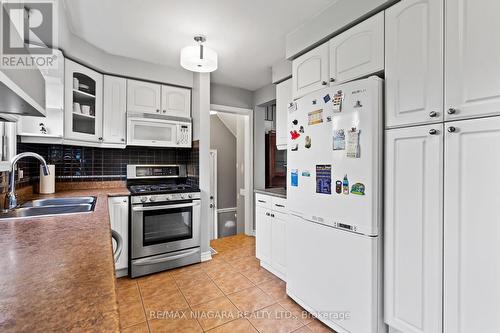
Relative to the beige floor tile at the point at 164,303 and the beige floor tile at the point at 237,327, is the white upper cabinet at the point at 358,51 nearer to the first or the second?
A: the beige floor tile at the point at 237,327

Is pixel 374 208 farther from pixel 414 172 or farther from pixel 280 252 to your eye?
pixel 280 252

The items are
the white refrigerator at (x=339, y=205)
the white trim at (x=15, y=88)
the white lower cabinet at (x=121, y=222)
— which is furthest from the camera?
the white lower cabinet at (x=121, y=222)

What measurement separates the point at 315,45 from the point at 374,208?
138cm

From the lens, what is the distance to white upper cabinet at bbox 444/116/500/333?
1124 millimetres

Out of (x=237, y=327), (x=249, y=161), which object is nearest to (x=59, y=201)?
(x=237, y=327)

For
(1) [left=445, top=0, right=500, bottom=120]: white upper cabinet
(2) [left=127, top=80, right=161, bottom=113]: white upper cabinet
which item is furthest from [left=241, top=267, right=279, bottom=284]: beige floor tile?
(2) [left=127, top=80, right=161, bottom=113]: white upper cabinet

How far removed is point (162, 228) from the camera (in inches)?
109

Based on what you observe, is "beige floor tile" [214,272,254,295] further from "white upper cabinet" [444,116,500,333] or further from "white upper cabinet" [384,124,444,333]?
"white upper cabinet" [444,116,500,333]

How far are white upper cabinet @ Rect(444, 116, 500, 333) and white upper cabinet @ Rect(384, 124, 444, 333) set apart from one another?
0.15 feet

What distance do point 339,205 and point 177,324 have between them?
4.95 ft

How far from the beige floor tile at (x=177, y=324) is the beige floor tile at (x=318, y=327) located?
0.83 meters

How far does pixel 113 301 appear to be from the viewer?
545 millimetres

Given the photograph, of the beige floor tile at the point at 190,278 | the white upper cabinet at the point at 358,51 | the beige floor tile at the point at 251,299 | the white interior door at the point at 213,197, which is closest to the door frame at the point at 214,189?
the white interior door at the point at 213,197

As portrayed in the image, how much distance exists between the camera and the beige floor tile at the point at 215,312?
188 cm
